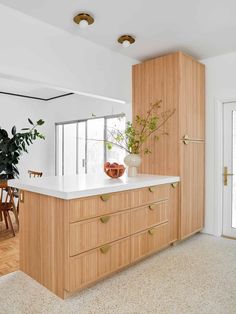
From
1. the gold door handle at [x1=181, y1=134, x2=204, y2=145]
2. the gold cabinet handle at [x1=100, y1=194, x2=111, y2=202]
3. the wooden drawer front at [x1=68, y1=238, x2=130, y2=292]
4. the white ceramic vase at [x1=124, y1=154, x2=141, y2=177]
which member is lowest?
the wooden drawer front at [x1=68, y1=238, x2=130, y2=292]

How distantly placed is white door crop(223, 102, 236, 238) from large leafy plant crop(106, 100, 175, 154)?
898 mm

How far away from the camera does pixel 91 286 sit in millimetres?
2320

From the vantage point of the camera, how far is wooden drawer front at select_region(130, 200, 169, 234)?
2676 millimetres

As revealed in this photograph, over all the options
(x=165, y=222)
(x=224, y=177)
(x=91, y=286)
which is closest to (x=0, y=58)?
(x=91, y=286)

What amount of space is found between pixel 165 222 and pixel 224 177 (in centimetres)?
120

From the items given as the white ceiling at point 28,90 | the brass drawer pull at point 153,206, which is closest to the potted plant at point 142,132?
the brass drawer pull at point 153,206

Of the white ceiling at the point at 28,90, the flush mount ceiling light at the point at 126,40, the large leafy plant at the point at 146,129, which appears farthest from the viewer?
the white ceiling at the point at 28,90

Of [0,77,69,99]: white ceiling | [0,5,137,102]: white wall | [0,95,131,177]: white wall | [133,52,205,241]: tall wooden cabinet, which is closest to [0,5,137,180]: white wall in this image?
[0,5,137,102]: white wall

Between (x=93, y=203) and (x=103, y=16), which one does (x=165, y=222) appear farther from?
(x=103, y=16)

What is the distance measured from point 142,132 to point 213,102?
1.10m

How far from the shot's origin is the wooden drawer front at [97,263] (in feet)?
6.91

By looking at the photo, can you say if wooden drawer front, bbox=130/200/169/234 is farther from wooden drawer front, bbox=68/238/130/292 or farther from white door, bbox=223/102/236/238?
white door, bbox=223/102/236/238

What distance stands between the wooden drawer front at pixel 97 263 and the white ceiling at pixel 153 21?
2225 mm

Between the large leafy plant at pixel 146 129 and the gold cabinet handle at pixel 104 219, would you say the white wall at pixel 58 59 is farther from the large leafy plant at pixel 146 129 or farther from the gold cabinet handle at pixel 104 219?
the gold cabinet handle at pixel 104 219
